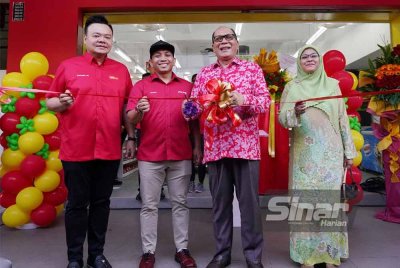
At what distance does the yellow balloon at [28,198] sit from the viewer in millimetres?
2891

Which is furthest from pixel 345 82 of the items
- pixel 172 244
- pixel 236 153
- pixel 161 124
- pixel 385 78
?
pixel 172 244

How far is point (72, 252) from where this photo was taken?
2.05 metres

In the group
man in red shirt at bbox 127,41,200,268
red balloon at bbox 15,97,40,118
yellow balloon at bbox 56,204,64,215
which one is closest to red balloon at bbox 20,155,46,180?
red balloon at bbox 15,97,40,118

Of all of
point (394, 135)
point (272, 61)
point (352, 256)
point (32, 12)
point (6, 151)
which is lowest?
point (352, 256)

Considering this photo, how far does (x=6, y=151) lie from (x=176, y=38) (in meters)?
3.30

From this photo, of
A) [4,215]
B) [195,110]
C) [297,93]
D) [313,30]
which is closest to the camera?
[195,110]

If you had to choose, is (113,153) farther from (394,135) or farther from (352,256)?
(394,135)

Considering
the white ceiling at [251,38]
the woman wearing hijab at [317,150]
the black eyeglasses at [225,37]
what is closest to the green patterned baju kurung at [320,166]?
the woman wearing hijab at [317,150]

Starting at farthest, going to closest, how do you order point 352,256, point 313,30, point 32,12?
point 313,30 → point 32,12 → point 352,256

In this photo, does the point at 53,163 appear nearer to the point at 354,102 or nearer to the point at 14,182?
the point at 14,182

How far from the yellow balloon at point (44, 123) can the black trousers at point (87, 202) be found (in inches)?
43.5

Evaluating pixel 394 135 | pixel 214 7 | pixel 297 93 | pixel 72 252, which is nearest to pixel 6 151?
pixel 72 252

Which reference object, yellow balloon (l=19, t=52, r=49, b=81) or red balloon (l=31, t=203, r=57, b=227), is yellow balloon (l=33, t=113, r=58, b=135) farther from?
red balloon (l=31, t=203, r=57, b=227)

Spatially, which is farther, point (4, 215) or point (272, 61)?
point (272, 61)
